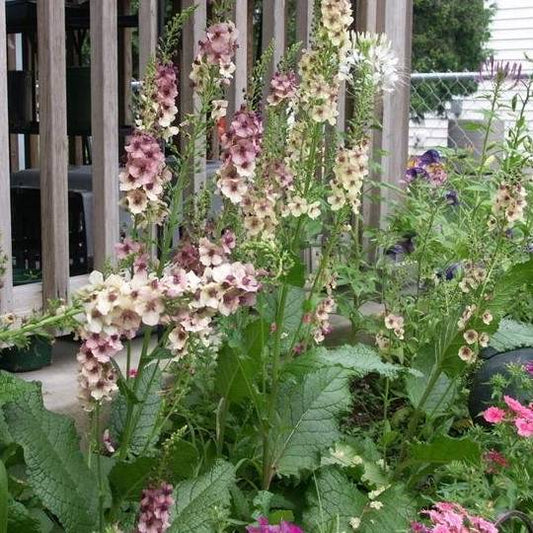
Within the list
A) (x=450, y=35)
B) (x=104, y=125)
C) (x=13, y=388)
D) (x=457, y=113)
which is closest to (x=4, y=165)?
(x=104, y=125)

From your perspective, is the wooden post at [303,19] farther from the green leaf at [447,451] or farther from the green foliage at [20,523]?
the green foliage at [20,523]

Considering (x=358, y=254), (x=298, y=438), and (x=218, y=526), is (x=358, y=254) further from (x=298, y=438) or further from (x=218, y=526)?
(x=218, y=526)

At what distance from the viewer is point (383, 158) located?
172 inches

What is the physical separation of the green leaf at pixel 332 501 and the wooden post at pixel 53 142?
1014mm

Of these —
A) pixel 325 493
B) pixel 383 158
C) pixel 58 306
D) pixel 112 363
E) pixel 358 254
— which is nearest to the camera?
pixel 58 306

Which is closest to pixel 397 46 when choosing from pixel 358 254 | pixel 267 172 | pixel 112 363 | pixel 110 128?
pixel 358 254

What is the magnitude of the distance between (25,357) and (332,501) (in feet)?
3.41

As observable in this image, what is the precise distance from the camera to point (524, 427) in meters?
2.26

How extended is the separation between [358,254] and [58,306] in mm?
2152

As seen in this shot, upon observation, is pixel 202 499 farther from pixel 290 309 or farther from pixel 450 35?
pixel 450 35

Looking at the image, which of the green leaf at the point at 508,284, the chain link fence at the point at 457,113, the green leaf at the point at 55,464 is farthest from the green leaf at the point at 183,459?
the chain link fence at the point at 457,113

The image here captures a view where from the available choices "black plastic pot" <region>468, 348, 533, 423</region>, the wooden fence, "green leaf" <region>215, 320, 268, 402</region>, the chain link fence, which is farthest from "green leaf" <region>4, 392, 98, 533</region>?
the chain link fence

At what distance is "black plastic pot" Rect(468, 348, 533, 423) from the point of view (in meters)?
3.03

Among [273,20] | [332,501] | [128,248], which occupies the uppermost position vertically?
[273,20]
